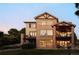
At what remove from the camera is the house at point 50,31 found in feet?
85.7

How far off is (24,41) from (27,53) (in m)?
0.15

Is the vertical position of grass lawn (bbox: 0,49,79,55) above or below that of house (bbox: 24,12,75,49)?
below

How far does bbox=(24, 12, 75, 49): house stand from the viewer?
26109 mm

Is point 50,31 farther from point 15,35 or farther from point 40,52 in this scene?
point 15,35

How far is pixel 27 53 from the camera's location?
2611 cm

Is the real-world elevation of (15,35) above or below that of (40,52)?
above

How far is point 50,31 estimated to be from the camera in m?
26.1

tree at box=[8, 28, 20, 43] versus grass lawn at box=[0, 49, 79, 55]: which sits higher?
tree at box=[8, 28, 20, 43]

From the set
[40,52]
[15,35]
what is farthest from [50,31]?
[15,35]

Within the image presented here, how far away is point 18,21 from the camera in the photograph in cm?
2612
